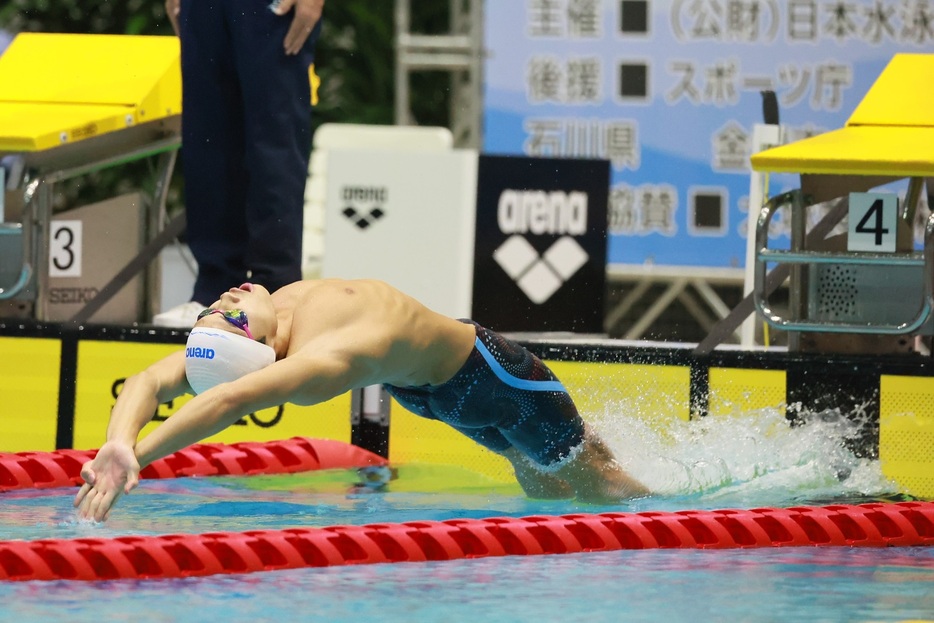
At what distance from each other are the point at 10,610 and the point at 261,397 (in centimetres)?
76

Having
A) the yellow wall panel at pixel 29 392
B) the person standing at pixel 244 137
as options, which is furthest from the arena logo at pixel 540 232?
the yellow wall panel at pixel 29 392

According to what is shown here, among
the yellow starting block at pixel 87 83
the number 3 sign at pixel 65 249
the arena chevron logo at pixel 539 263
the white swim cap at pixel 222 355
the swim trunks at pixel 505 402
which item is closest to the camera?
the white swim cap at pixel 222 355

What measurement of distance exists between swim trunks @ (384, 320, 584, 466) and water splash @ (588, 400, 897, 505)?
1.20 feet

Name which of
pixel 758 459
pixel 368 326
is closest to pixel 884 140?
pixel 758 459

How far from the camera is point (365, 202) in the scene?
22.8ft

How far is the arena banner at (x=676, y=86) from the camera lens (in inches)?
299

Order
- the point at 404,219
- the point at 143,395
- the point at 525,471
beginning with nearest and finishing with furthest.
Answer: the point at 143,395, the point at 525,471, the point at 404,219

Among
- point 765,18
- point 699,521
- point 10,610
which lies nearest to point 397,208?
point 765,18

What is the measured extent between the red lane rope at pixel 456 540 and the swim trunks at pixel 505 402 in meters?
0.55

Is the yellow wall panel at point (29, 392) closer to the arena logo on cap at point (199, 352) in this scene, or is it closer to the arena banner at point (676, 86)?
the arena logo on cap at point (199, 352)

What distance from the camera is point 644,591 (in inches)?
143

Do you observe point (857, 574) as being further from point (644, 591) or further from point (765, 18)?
point (765, 18)

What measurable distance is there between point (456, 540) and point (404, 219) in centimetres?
307

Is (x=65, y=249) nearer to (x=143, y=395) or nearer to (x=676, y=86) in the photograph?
(x=143, y=395)
